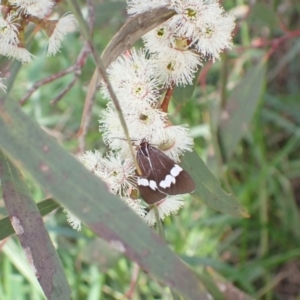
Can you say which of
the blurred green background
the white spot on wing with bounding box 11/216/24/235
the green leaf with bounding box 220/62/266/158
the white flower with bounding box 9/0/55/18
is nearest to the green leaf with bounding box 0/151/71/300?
the white spot on wing with bounding box 11/216/24/235

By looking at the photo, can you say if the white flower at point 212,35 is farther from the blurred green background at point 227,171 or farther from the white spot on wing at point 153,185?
the blurred green background at point 227,171

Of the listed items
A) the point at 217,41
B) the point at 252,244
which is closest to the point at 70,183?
the point at 217,41

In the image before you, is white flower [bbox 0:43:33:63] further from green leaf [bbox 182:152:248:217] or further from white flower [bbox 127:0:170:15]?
green leaf [bbox 182:152:248:217]

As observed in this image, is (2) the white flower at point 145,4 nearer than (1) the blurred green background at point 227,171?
Yes

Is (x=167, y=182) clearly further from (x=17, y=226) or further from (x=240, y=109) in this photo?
(x=240, y=109)

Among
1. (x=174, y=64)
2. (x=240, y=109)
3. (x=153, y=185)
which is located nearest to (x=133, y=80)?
(x=174, y=64)

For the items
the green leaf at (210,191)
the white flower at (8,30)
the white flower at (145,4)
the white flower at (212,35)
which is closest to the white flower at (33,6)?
the white flower at (8,30)
